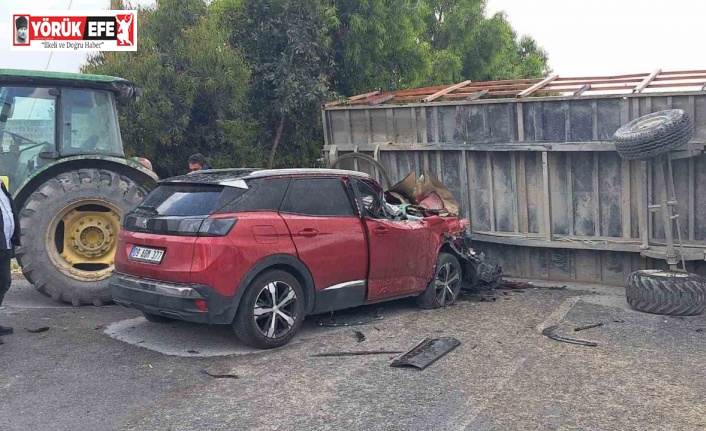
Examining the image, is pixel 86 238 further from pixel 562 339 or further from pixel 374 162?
pixel 562 339

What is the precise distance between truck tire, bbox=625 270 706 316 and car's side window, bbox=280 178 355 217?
364 centimetres

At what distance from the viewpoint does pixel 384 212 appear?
8070 millimetres

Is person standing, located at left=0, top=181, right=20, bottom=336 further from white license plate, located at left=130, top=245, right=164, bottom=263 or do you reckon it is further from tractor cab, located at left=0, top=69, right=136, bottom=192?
white license plate, located at left=130, top=245, right=164, bottom=263

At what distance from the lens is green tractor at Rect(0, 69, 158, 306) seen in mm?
8078

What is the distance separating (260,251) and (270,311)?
0.60m

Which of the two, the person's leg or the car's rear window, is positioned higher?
the car's rear window

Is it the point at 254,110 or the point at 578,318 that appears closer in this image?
the point at 578,318

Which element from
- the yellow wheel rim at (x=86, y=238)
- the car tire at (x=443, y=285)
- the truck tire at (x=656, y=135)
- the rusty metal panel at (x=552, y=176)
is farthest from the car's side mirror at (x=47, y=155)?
the truck tire at (x=656, y=135)

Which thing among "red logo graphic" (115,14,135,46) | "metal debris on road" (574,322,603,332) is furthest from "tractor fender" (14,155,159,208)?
"metal debris on road" (574,322,603,332)

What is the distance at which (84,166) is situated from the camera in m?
8.69

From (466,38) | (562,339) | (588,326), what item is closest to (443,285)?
(588,326)

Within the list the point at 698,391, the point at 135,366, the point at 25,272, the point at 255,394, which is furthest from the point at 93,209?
the point at 698,391

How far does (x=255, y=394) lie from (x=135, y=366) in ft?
4.40

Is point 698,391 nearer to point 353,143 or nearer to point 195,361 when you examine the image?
point 195,361
